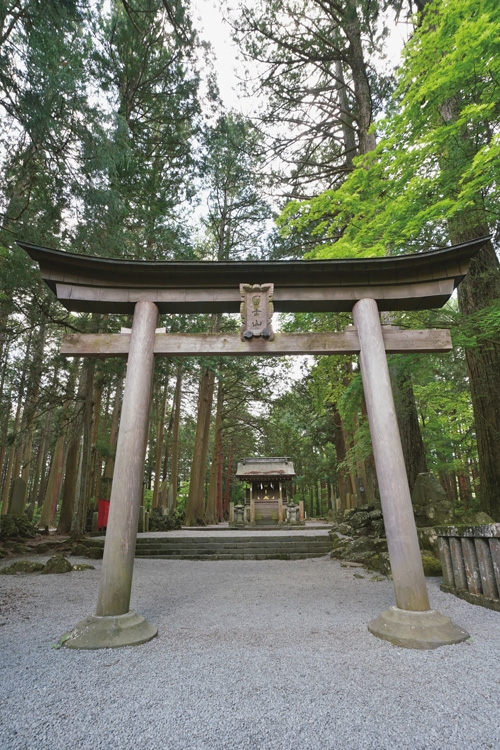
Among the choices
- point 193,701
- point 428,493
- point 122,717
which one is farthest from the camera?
point 428,493

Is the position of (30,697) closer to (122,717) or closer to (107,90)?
(122,717)

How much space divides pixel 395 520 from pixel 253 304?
2.71 meters

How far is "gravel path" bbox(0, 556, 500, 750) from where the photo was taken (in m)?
2.02

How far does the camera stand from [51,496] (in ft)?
52.6

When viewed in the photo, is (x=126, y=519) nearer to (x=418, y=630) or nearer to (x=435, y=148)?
(x=418, y=630)

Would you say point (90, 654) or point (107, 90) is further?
point (107, 90)

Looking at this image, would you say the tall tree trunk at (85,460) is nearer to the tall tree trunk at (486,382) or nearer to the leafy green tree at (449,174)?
the leafy green tree at (449,174)

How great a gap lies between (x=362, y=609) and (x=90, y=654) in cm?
297

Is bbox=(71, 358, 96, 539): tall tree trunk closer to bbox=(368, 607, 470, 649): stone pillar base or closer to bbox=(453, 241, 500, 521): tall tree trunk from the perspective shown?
bbox=(368, 607, 470, 649): stone pillar base

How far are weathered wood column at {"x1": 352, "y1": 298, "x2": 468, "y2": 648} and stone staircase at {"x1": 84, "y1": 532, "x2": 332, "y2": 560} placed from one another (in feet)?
20.5

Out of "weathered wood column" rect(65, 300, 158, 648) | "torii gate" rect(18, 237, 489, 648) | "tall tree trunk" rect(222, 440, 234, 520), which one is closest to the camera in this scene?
"weathered wood column" rect(65, 300, 158, 648)

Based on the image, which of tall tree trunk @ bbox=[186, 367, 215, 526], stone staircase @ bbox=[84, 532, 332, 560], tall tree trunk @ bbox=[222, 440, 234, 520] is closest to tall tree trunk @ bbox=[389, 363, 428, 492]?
stone staircase @ bbox=[84, 532, 332, 560]

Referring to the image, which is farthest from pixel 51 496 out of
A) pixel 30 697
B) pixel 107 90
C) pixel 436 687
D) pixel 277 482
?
pixel 436 687

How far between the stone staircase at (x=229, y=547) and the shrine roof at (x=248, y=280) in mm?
7100
